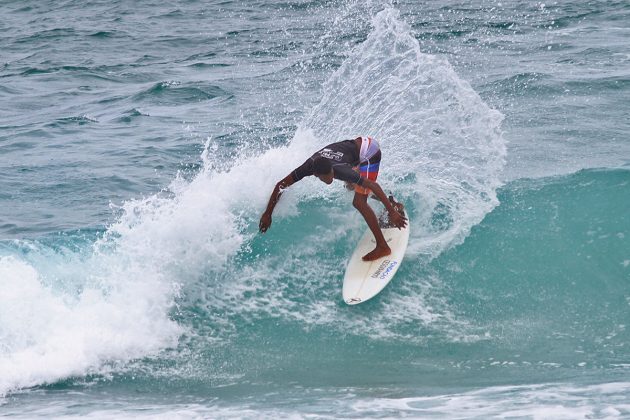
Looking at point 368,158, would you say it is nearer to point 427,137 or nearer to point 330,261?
point 330,261

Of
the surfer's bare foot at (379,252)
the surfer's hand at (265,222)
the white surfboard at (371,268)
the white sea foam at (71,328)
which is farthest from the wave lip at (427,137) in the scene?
the white sea foam at (71,328)

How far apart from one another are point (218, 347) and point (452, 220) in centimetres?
306

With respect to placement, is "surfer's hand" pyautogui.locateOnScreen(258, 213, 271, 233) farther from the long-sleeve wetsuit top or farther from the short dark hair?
the short dark hair

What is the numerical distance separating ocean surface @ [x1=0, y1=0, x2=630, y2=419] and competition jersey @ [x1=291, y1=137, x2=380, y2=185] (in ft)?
3.73

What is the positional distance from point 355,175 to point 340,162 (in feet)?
0.85

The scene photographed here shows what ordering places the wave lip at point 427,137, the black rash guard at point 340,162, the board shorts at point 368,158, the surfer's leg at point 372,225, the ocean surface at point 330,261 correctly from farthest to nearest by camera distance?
the wave lip at point 427,137, the board shorts at point 368,158, the surfer's leg at point 372,225, the black rash guard at point 340,162, the ocean surface at point 330,261

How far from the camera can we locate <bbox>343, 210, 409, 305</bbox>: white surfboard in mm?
8656

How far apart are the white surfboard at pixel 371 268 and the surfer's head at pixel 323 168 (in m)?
1.17

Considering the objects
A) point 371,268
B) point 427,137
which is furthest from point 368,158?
point 427,137

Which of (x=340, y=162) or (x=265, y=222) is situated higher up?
(x=340, y=162)

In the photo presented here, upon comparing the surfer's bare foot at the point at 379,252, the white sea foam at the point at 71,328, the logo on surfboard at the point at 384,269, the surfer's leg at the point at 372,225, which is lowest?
the white sea foam at the point at 71,328

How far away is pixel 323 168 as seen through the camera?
8195 millimetres

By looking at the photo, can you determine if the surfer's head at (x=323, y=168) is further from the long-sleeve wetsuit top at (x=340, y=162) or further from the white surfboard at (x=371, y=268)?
the white surfboard at (x=371, y=268)

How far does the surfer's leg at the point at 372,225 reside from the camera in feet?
A: 28.4
